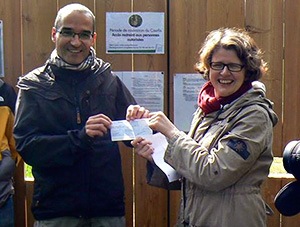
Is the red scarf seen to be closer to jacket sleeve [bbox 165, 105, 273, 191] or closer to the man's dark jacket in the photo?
jacket sleeve [bbox 165, 105, 273, 191]

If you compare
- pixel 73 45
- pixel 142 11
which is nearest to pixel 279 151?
pixel 142 11

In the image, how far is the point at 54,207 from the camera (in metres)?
3.40

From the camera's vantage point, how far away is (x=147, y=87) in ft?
14.2

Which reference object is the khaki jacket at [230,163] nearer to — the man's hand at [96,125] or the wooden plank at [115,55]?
the man's hand at [96,125]

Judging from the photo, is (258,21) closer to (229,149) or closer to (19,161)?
(229,149)

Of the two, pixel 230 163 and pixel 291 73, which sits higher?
pixel 291 73

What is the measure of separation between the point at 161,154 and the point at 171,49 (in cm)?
135

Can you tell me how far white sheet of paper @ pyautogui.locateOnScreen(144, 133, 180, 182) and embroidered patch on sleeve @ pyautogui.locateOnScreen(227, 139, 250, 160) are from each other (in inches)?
17.9

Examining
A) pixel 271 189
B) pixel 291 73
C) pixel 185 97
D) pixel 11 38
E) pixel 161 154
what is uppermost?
pixel 11 38

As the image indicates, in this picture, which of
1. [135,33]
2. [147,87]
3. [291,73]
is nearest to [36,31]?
[135,33]

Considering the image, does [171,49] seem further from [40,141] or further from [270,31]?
[40,141]

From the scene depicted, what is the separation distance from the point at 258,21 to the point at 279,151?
3.17ft

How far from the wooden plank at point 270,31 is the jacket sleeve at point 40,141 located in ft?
5.32

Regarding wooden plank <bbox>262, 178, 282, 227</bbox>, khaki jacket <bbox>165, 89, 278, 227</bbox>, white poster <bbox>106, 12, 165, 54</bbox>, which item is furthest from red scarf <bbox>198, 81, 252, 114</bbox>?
wooden plank <bbox>262, 178, 282, 227</bbox>
